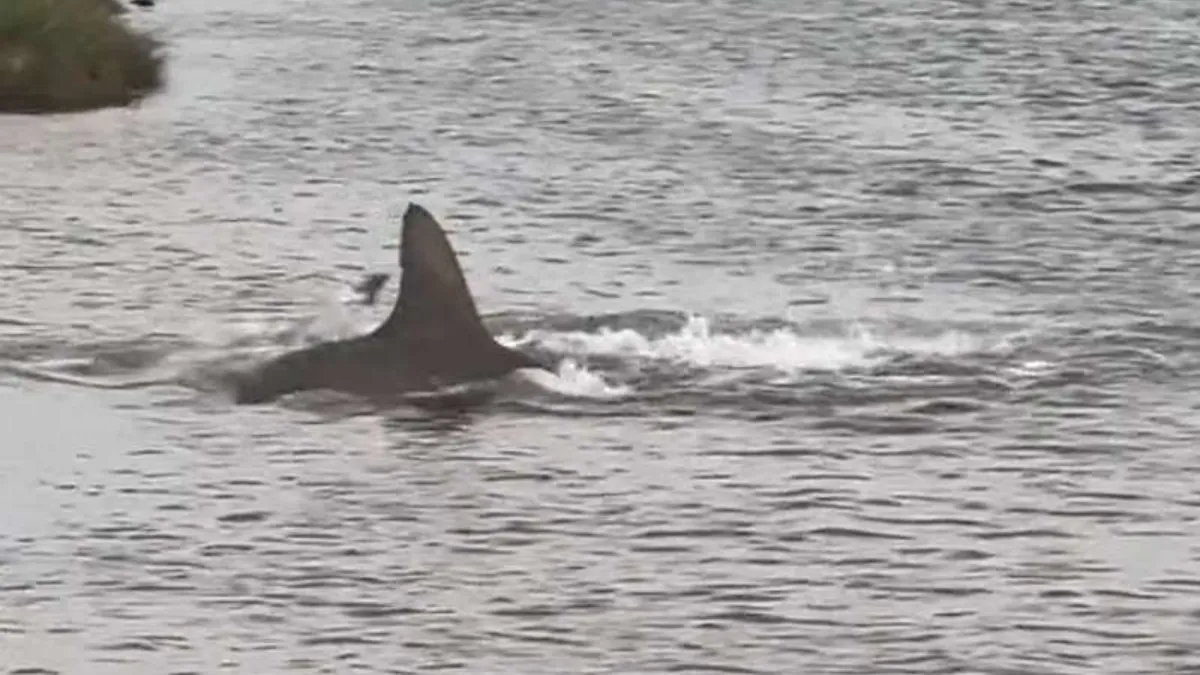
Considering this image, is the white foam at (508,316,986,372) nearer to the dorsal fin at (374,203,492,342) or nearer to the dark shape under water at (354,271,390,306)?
the dark shape under water at (354,271,390,306)

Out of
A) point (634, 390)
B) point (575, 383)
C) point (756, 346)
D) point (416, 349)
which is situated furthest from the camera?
point (756, 346)

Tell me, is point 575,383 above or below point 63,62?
above

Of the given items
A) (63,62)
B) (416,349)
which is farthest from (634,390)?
(63,62)

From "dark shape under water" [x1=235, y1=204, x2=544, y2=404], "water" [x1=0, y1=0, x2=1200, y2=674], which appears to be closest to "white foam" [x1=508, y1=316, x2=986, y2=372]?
"water" [x1=0, y1=0, x2=1200, y2=674]

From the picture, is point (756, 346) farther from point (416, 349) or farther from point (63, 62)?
point (63, 62)

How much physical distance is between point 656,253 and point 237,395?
6881mm

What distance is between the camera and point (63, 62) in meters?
38.1

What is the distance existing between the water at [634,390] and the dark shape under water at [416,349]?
0.88 feet

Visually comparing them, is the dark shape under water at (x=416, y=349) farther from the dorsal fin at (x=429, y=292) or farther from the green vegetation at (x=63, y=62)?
the green vegetation at (x=63, y=62)

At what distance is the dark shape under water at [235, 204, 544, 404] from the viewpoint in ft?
61.2

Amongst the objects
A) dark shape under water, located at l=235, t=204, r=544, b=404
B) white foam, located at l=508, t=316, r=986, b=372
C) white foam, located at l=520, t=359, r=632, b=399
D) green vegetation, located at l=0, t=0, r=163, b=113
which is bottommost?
green vegetation, located at l=0, t=0, r=163, b=113

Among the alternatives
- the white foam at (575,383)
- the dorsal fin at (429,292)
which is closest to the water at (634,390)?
the white foam at (575,383)

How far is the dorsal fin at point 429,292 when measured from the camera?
1861cm

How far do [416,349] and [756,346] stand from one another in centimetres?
255
